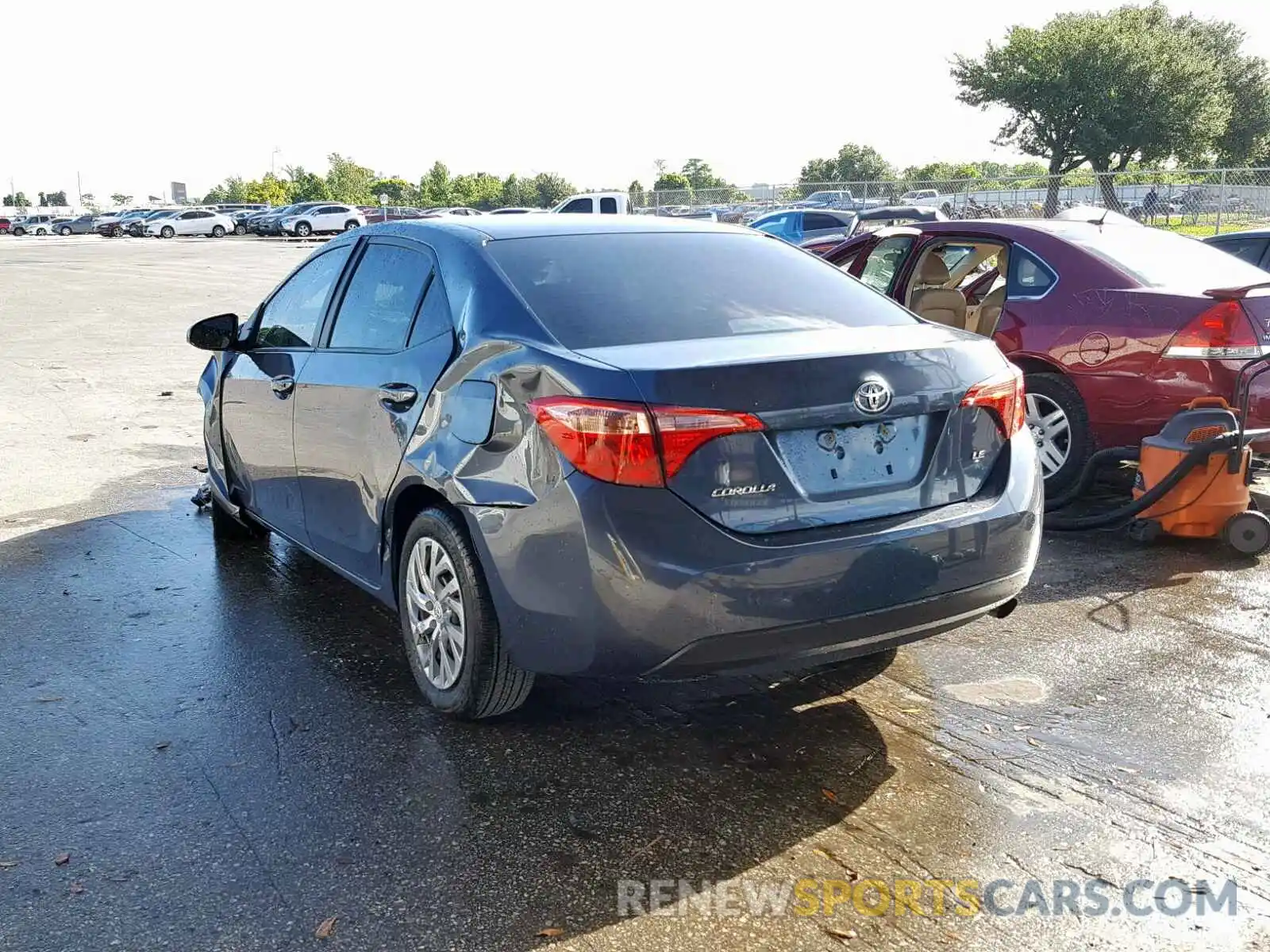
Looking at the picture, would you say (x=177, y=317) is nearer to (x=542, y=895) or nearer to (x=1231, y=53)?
(x=542, y=895)

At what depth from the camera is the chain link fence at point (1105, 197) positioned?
91.2ft

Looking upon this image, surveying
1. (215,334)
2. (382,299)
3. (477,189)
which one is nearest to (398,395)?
(382,299)

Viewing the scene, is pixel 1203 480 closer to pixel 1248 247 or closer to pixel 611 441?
pixel 611 441

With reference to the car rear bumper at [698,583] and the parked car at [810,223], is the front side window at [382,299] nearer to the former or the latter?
the car rear bumper at [698,583]

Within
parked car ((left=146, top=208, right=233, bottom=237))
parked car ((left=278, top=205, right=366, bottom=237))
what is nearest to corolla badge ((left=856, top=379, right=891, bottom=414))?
parked car ((left=278, top=205, right=366, bottom=237))

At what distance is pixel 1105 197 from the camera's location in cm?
2953

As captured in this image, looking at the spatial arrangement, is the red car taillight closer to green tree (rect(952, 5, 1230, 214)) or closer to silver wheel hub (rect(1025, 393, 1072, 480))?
silver wheel hub (rect(1025, 393, 1072, 480))

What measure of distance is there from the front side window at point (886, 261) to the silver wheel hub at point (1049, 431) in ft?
4.80

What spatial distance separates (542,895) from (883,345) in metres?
1.84

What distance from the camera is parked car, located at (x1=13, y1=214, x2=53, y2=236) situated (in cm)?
8638

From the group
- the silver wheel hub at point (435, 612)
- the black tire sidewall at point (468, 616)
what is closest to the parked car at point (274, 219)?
the silver wheel hub at point (435, 612)

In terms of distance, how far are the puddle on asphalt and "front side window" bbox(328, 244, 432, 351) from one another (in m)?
2.32

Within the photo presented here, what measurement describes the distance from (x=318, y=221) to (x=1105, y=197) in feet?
145

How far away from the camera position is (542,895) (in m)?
3.04
